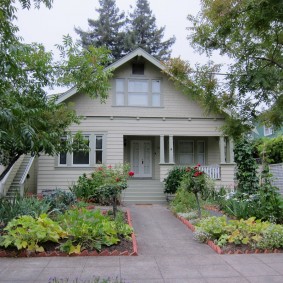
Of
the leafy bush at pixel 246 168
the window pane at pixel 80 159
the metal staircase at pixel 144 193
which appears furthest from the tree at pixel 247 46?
the window pane at pixel 80 159

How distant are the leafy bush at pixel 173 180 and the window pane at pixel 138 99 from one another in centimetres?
394

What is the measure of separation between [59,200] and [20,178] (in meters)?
7.22

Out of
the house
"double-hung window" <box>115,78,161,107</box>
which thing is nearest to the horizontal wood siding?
the house

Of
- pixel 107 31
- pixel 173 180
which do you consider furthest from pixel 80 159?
pixel 107 31

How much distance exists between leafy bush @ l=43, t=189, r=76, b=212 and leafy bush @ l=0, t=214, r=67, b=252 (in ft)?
6.53

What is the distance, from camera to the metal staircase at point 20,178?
15.3 metres

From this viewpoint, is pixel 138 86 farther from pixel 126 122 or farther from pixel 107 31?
pixel 107 31

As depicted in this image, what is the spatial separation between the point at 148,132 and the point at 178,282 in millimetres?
12120

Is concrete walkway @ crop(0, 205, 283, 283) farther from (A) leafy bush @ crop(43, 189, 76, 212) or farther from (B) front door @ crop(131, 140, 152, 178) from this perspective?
(B) front door @ crop(131, 140, 152, 178)

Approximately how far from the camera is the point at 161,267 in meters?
5.84

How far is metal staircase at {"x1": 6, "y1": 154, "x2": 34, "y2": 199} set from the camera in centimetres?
1527

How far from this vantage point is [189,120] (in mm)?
17109

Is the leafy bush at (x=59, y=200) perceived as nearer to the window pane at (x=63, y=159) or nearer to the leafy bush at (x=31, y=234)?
the leafy bush at (x=31, y=234)

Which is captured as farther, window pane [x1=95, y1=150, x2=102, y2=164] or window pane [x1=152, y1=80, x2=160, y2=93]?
window pane [x1=152, y1=80, x2=160, y2=93]
